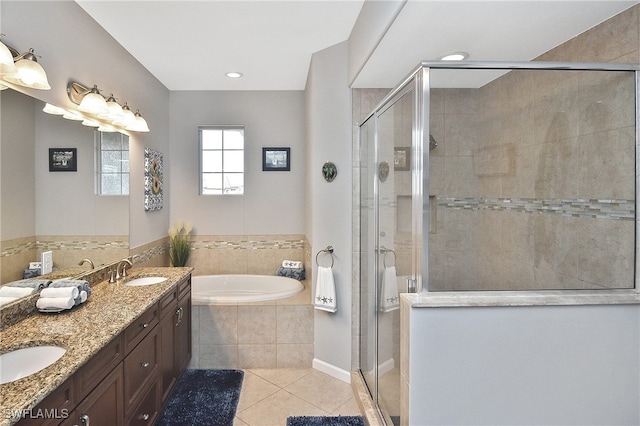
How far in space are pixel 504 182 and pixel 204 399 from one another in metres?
2.43

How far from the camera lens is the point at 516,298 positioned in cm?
149

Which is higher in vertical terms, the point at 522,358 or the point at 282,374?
the point at 522,358

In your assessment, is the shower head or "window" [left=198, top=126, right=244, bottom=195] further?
"window" [left=198, top=126, right=244, bottom=195]

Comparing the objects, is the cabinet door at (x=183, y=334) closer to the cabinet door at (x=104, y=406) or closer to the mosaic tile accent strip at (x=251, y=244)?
the cabinet door at (x=104, y=406)

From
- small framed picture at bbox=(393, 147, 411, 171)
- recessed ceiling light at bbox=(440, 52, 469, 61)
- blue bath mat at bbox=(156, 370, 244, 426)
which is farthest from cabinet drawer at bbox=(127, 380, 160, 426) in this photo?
recessed ceiling light at bbox=(440, 52, 469, 61)

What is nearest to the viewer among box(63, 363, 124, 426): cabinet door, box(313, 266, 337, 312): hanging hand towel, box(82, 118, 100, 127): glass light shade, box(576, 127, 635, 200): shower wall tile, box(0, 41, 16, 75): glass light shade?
box(63, 363, 124, 426): cabinet door

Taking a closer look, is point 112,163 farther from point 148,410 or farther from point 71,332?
point 148,410

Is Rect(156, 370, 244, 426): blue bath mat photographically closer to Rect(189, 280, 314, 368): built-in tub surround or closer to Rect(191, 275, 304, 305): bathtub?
Rect(189, 280, 314, 368): built-in tub surround

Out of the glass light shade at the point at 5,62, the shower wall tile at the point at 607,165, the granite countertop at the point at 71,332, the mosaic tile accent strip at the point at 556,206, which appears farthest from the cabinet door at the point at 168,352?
the shower wall tile at the point at 607,165

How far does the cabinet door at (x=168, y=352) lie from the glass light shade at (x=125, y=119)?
1.37 metres

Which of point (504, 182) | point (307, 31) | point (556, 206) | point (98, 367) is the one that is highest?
point (307, 31)

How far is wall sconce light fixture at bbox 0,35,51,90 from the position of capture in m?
1.50

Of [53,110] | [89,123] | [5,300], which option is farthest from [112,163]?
[5,300]

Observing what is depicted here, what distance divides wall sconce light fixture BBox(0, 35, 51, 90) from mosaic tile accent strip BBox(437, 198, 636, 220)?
198cm
